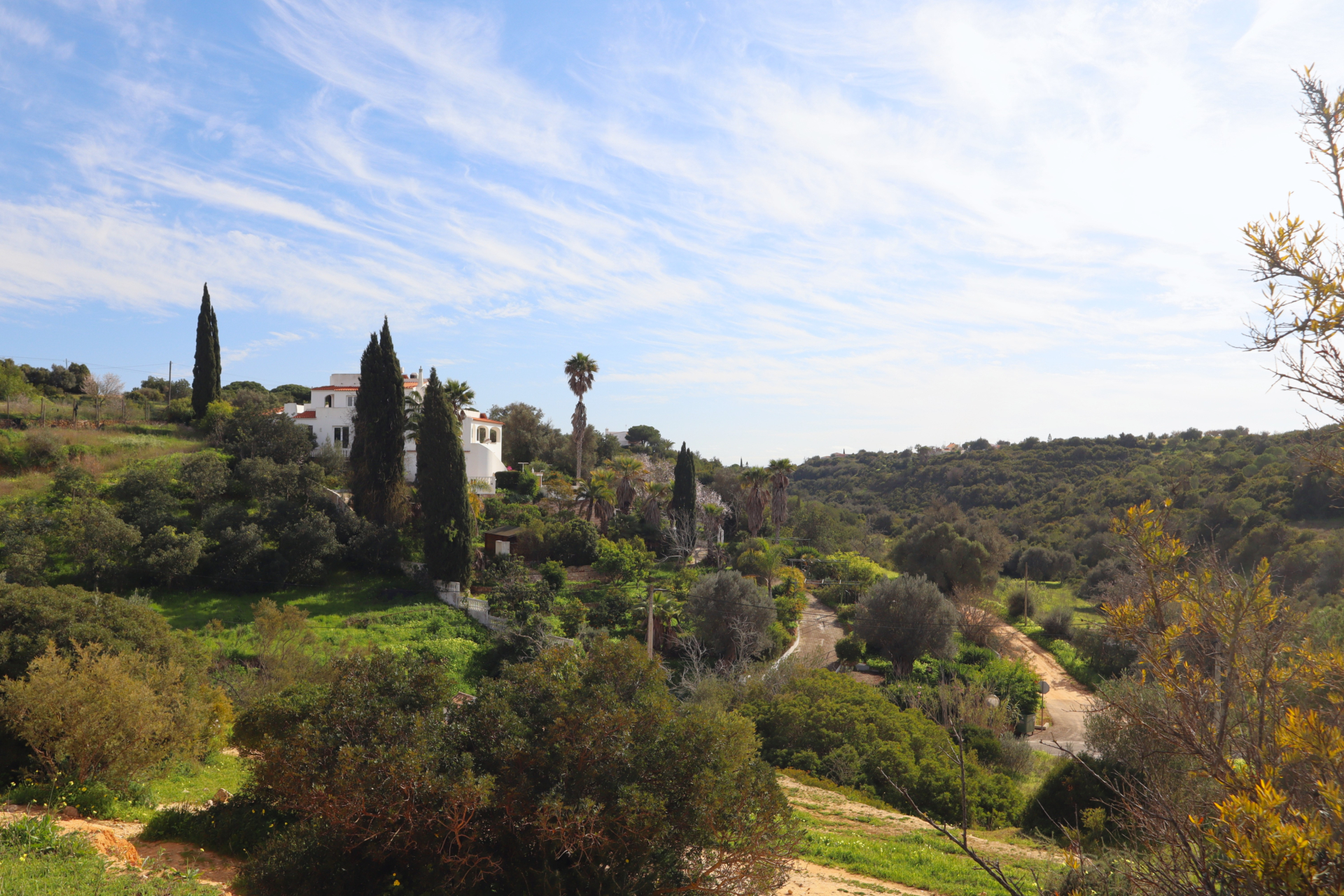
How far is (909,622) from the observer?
26.7 metres

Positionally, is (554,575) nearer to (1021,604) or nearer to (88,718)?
(88,718)

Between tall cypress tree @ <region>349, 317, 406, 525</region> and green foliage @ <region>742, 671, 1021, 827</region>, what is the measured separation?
19736 mm

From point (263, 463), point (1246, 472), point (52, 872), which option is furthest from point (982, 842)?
point (1246, 472)

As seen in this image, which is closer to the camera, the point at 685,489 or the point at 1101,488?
the point at 685,489

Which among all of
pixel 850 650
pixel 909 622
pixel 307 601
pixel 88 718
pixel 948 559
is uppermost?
pixel 88 718

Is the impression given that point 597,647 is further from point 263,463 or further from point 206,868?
point 263,463

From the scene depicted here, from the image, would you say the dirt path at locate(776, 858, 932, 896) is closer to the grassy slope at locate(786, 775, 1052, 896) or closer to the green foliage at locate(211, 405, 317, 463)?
the grassy slope at locate(786, 775, 1052, 896)

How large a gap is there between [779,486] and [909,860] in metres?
28.6

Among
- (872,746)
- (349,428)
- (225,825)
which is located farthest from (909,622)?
(349,428)

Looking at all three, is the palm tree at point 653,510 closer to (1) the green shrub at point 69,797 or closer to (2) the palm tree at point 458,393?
(2) the palm tree at point 458,393

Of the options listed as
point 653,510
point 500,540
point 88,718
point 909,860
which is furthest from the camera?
point 653,510

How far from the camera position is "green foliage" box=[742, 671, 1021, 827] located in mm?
14836

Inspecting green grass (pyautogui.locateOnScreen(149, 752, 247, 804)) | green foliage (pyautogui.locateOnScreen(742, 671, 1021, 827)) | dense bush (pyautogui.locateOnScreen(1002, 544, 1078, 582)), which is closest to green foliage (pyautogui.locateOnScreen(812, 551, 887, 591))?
dense bush (pyautogui.locateOnScreen(1002, 544, 1078, 582))

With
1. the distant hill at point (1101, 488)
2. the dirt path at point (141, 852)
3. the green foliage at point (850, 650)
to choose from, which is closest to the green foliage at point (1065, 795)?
the distant hill at point (1101, 488)
